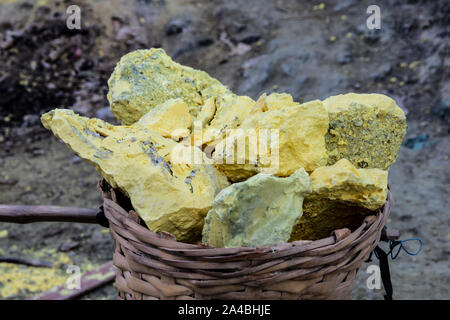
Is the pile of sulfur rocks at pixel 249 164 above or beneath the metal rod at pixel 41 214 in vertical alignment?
above

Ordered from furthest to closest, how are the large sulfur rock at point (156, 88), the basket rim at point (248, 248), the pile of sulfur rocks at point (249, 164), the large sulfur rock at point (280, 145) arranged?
the large sulfur rock at point (156, 88)
the large sulfur rock at point (280, 145)
the pile of sulfur rocks at point (249, 164)
the basket rim at point (248, 248)

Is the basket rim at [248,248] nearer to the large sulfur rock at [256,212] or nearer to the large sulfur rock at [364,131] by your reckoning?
the large sulfur rock at [256,212]

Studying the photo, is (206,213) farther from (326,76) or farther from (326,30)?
(326,30)

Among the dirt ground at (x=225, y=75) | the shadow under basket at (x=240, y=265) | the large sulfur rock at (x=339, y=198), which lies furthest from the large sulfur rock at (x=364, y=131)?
the dirt ground at (x=225, y=75)

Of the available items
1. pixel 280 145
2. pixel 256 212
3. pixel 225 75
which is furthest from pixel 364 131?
pixel 225 75

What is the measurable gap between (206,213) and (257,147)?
0.67 feet

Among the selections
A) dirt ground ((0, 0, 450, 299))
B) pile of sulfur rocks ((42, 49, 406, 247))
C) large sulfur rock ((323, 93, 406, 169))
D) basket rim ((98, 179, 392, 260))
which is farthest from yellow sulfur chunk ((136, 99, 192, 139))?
dirt ground ((0, 0, 450, 299))

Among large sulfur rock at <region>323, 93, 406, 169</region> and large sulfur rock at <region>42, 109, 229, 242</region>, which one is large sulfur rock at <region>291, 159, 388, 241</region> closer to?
large sulfur rock at <region>323, 93, 406, 169</region>

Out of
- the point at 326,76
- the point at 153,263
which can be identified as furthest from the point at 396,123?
the point at 326,76

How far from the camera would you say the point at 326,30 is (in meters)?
4.36

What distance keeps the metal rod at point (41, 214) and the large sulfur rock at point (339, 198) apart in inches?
25.5

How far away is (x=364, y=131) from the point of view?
1.26 metres

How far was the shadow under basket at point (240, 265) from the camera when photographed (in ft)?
3.08

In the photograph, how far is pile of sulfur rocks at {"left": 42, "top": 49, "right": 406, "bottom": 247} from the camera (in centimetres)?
103
